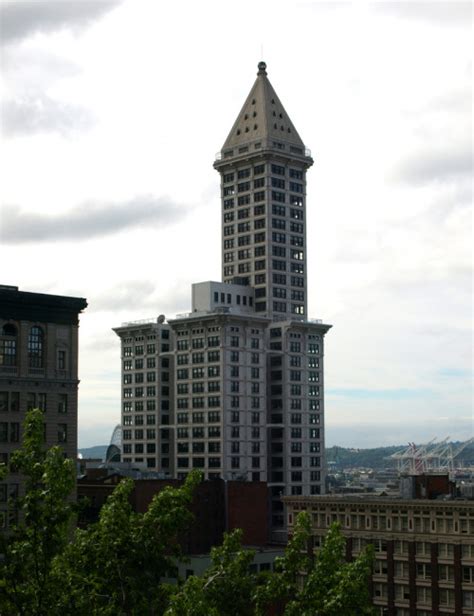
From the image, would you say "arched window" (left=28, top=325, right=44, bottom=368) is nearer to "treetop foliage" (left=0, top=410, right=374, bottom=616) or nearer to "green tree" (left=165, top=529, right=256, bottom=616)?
"treetop foliage" (left=0, top=410, right=374, bottom=616)

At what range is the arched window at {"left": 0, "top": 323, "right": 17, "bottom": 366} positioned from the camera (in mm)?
118094

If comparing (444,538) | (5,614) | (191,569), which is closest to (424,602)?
(444,538)

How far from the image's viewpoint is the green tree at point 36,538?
38.9m

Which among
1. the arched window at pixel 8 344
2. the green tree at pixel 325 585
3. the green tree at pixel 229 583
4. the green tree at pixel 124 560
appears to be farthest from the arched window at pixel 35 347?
the green tree at pixel 325 585

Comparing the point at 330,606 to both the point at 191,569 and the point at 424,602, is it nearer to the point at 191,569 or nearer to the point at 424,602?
the point at 424,602

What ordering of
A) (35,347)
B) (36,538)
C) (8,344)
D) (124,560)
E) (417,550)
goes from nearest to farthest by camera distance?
(36,538) → (124,560) → (417,550) → (8,344) → (35,347)

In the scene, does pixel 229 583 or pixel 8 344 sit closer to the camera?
pixel 229 583

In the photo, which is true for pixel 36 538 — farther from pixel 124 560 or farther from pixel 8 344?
pixel 8 344

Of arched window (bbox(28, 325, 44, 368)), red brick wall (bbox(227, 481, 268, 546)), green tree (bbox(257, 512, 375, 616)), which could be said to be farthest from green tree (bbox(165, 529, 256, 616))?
red brick wall (bbox(227, 481, 268, 546))

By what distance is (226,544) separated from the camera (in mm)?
44906

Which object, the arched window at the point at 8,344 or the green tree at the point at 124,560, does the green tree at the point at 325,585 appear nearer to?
the green tree at the point at 124,560

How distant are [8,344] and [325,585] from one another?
269 feet

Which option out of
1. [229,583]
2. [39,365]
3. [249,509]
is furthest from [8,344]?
[229,583]

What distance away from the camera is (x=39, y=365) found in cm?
12038
